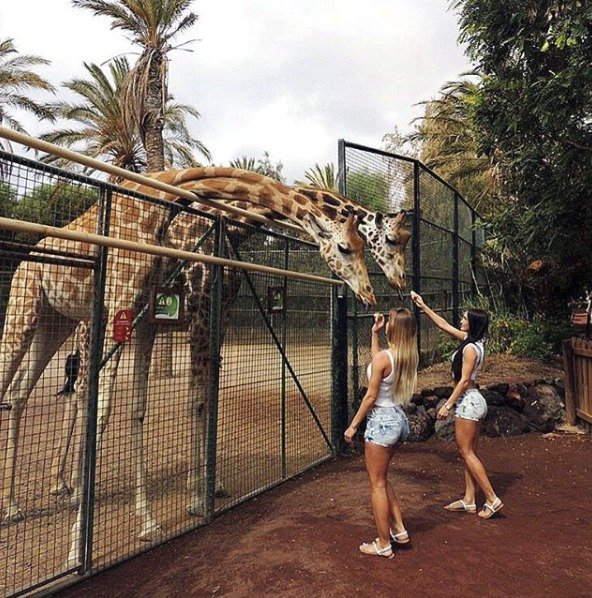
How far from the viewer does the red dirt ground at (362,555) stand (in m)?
3.24

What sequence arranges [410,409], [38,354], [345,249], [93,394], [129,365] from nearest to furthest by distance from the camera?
[93,394], [129,365], [38,354], [345,249], [410,409]

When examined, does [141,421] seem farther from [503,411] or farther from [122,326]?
[503,411]

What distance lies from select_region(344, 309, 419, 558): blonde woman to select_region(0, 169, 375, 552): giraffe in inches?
59.6

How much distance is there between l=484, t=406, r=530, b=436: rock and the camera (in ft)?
25.1

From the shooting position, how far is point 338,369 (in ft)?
22.1

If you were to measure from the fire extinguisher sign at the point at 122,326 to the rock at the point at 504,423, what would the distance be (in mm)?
5843

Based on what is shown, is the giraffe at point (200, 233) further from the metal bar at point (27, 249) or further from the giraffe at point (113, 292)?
the metal bar at point (27, 249)

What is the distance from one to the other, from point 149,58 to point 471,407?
495 inches

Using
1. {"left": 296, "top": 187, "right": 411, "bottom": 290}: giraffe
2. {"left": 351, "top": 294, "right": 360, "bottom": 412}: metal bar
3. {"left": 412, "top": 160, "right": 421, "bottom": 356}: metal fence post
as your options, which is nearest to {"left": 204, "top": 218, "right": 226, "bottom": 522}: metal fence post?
{"left": 296, "top": 187, "right": 411, "bottom": 290}: giraffe

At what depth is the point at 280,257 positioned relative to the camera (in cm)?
645

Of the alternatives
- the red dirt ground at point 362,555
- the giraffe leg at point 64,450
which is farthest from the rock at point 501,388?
the giraffe leg at point 64,450

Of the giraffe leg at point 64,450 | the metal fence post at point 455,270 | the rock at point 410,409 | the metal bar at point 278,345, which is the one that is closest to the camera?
the giraffe leg at point 64,450

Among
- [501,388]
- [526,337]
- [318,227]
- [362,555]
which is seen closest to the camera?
[362,555]

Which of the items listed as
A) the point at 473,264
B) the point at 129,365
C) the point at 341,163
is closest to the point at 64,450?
the point at 129,365
